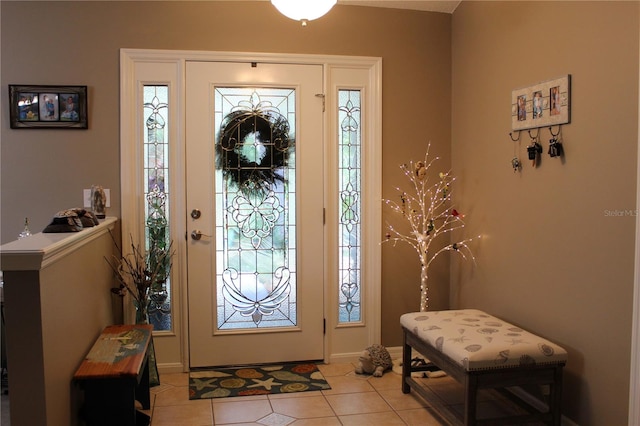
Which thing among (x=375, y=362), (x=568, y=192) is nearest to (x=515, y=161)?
(x=568, y=192)

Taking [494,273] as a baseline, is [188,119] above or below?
above

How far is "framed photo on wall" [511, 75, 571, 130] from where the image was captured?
2.69m

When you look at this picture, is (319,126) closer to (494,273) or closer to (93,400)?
(494,273)

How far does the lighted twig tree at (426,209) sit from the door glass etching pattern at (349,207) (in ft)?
0.79

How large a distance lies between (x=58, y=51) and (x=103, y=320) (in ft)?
5.58

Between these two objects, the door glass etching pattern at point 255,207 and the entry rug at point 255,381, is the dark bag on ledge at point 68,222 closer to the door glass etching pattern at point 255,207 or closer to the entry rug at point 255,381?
the door glass etching pattern at point 255,207

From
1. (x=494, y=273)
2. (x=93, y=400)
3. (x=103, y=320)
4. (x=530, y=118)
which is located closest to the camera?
(x=93, y=400)

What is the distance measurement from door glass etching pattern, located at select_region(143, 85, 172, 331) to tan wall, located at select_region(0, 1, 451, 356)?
0.19 meters

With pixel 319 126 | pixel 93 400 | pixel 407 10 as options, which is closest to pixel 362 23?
pixel 407 10

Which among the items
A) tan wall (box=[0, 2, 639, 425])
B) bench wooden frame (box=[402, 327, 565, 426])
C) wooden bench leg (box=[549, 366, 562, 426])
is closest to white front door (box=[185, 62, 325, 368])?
tan wall (box=[0, 2, 639, 425])

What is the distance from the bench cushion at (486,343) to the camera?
2537 millimetres

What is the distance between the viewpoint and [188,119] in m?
3.62

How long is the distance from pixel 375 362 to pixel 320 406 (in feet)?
2.00

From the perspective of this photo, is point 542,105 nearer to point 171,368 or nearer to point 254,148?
point 254,148
